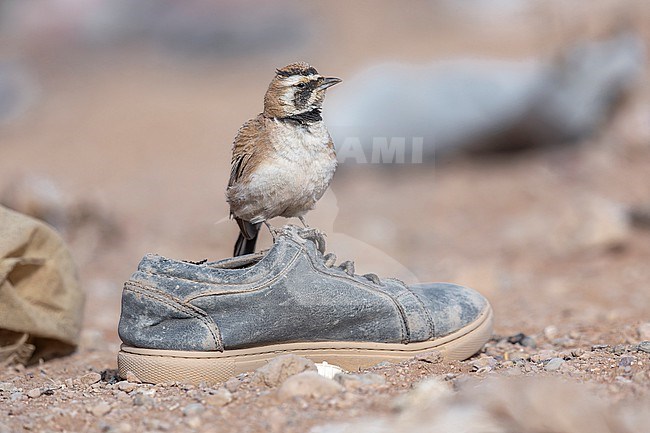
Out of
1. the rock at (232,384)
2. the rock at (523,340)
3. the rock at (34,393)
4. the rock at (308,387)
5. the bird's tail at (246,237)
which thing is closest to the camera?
the rock at (308,387)

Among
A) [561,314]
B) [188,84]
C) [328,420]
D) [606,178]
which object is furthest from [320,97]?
[188,84]

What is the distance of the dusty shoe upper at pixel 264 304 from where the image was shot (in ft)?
10.5

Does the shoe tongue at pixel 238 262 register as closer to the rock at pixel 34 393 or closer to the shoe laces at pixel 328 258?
the shoe laces at pixel 328 258

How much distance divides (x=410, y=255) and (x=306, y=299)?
4139 millimetres

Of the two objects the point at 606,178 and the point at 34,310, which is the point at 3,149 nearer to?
the point at 606,178

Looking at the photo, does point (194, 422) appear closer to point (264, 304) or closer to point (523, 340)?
point (264, 304)

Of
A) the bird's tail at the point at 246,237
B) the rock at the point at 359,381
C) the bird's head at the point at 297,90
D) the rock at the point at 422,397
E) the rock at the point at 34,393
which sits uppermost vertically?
the bird's head at the point at 297,90

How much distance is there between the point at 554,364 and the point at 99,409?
1629 millimetres

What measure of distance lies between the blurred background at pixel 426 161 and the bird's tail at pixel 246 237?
0.76 m

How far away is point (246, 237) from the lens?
425 cm

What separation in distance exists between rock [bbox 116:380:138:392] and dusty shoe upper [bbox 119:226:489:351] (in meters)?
0.14

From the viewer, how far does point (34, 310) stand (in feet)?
12.9

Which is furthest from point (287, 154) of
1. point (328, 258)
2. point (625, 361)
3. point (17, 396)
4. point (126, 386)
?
point (625, 361)

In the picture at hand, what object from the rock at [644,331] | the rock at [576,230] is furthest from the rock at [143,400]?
the rock at [576,230]
